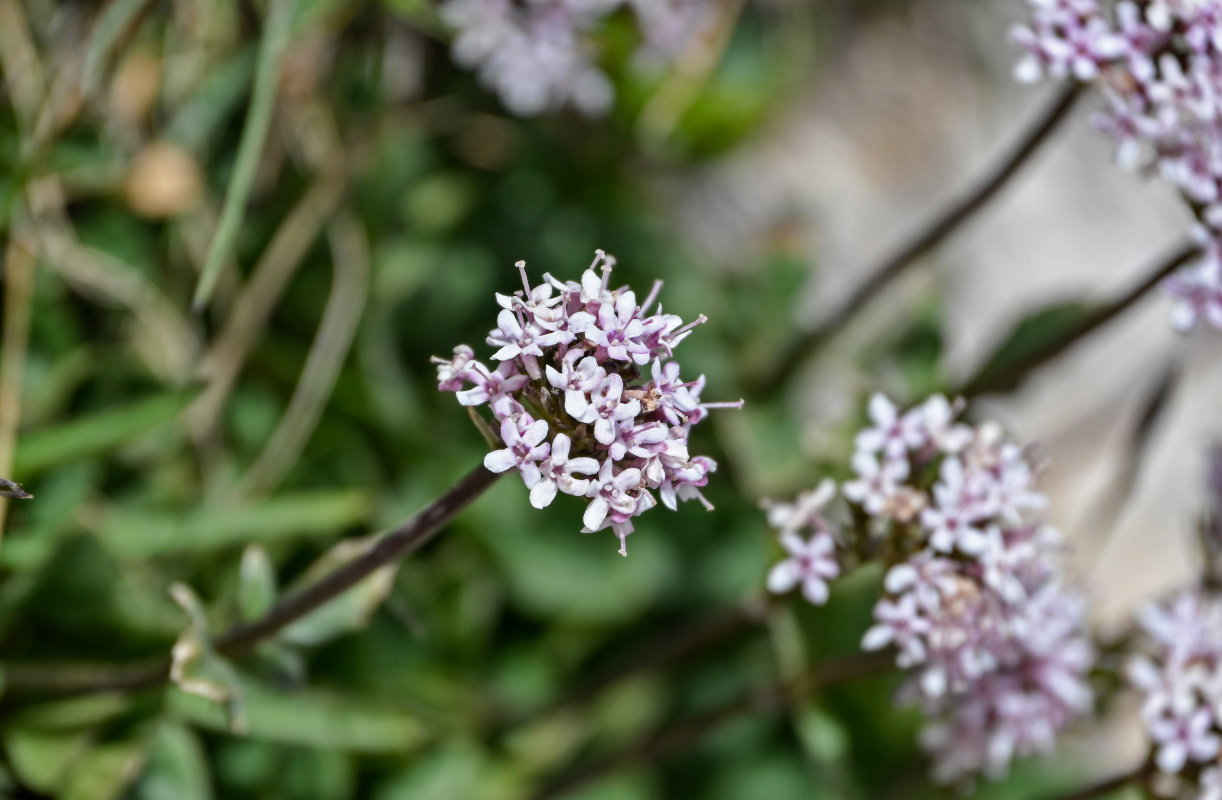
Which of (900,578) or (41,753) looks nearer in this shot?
(900,578)

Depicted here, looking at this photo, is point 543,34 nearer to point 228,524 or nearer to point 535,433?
point 228,524

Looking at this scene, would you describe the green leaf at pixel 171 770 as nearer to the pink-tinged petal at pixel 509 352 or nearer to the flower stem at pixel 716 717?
the flower stem at pixel 716 717

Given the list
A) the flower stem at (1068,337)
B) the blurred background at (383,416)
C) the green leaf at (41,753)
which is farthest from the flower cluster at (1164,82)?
the green leaf at (41,753)

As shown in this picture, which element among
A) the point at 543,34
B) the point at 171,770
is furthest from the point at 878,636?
the point at 543,34

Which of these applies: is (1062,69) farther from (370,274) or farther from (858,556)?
(370,274)

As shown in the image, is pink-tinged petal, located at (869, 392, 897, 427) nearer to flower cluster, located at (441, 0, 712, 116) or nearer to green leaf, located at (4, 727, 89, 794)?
flower cluster, located at (441, 0, 712, 116)

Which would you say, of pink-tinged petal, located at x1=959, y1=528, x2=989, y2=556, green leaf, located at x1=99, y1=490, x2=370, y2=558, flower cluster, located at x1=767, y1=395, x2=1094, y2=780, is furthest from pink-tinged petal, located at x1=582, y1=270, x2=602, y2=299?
green leaf, located at x1=99, y1=490, x2=370, y2=558
